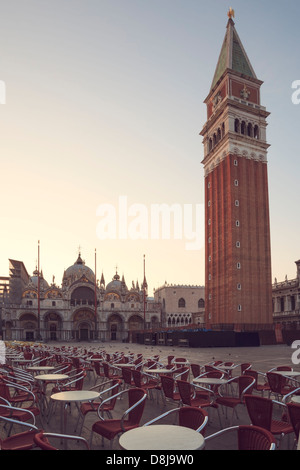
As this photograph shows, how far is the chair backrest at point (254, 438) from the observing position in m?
3.89

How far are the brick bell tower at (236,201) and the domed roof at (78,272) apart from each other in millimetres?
26873

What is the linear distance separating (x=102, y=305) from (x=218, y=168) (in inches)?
1319

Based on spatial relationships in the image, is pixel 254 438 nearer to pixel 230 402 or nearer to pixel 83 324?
pixel 230 402

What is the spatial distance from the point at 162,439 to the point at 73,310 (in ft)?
220

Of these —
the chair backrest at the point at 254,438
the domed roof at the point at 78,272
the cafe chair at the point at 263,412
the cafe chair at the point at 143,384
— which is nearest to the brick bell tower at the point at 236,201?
the domed roof at the point at 78,272

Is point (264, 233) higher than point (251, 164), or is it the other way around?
point (251, 164)

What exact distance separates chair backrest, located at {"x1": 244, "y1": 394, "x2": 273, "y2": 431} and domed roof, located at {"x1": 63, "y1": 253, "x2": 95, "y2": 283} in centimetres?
6865

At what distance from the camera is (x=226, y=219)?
51406mm

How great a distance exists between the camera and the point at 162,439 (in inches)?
160

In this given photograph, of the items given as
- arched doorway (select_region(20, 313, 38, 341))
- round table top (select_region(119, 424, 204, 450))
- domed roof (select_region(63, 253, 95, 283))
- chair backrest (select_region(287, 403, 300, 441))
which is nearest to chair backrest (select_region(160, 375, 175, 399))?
chair backrest (select_region(287, 403, 300, 441))

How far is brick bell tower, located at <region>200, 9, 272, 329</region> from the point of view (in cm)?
4888

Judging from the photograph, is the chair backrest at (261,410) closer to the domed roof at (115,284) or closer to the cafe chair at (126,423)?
the cafe chair at (126,423)
